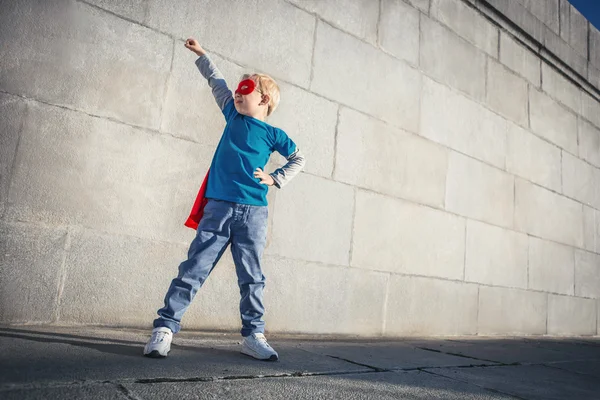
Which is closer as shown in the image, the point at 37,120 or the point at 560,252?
the point at 37,120

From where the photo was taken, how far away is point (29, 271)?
2236 millimetres

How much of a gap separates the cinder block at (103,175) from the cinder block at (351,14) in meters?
1.48

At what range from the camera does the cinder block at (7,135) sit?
2201mm

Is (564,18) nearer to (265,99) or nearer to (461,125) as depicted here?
(461,125)

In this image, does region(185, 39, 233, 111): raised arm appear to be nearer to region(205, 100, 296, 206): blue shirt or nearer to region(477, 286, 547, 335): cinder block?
region(205, 100, 296, 206): blue shirt

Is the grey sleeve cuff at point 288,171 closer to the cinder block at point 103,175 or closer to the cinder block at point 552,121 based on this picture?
the cinder block at point 103,175

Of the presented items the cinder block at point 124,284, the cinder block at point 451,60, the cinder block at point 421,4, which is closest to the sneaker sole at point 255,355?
the cinder block at point 124,284

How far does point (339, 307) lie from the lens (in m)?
3.29

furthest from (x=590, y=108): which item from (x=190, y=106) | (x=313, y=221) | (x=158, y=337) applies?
(x=158, y=337)

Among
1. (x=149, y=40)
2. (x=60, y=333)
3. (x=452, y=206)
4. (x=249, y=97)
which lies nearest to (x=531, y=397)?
(x=249, y=97)

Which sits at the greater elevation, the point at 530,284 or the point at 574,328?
the point at 530,284

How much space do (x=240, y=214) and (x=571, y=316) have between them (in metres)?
4.91

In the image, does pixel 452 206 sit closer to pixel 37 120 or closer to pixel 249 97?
pixel 249 97

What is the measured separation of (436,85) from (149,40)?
8.76ft
